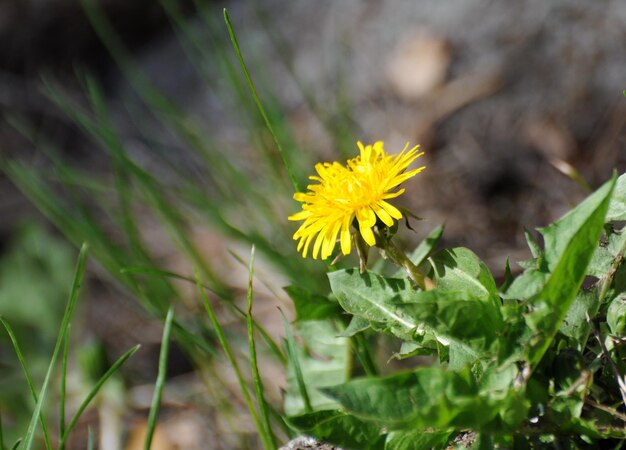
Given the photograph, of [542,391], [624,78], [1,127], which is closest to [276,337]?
[624,78]

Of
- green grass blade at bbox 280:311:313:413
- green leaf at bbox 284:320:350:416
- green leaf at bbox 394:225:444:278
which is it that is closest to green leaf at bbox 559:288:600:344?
green leaf at bbox 394:225:444:278

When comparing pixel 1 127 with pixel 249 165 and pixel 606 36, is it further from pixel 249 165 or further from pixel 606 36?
pixel 606 36

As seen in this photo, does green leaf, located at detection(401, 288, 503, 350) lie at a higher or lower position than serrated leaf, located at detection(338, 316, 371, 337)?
higher

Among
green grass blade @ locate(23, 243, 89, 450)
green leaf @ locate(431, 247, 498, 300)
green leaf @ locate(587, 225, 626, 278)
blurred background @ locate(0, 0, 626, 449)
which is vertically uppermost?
green grass blade @ locate(23, 243, 89, 450)

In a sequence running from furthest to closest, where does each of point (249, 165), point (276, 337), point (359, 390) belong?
point (249, 165) → point (276, 337) → point (359, 390)

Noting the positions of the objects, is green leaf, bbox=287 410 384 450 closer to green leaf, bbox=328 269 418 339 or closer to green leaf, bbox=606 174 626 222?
green leaf, bbox=328 269 418 339

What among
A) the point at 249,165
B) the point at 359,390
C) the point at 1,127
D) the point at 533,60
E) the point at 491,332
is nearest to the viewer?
the point at 359,390

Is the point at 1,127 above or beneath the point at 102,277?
above
